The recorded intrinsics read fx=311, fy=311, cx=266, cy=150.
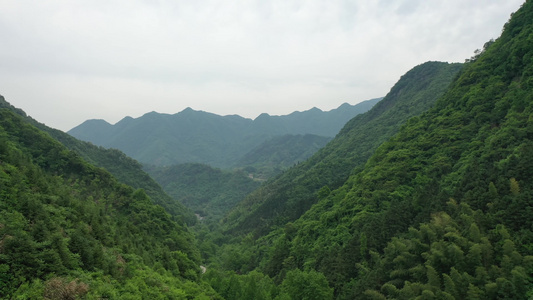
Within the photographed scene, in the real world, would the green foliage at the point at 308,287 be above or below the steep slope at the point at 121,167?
below

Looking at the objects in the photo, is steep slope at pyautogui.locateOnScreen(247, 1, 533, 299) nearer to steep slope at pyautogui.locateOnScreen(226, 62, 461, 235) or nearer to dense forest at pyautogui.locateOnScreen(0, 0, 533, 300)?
dense forest at pyautogui.locateOnScreen(0, 0, 533, 300)

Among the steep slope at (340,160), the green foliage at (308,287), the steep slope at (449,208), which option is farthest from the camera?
the steep slope at (340,160)

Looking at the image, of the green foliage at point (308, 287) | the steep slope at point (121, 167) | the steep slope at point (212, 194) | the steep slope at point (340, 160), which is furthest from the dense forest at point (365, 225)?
the steep slope at point (212, 194)

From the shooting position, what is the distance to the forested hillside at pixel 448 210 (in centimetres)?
1962

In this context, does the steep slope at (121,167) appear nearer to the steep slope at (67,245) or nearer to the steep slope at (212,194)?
the steep slope at (67,245)

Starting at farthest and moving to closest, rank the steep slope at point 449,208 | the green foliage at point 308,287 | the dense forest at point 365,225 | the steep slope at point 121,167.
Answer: the steep slope at point 121,167 < the green foliage at point 308,287 < the steep slope at point 449,208 < the dense forest at point 365,225

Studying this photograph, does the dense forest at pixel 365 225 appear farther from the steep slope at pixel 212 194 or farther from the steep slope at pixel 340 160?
the steep slope at pixel 212 194

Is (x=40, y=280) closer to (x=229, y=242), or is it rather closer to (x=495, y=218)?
(x=495, y=218)

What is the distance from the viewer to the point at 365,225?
36.0 m

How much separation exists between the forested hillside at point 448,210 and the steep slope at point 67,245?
45.4 feet

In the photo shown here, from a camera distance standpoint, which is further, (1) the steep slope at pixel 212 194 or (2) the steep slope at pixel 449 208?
(1) the steep slope at pixel 212 194

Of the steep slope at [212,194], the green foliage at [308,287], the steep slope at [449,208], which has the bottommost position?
the steep slope at [212,194]

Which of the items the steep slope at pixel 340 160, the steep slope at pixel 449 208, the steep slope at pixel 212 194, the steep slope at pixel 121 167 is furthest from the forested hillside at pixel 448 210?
the steep slope at pixel 212 194

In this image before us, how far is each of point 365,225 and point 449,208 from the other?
11.0 m
